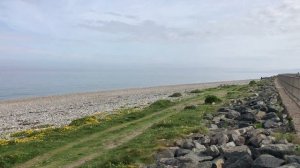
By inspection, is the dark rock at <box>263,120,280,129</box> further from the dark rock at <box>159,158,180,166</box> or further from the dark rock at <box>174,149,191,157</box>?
the dark rock at <box>159,158,180,166</box>

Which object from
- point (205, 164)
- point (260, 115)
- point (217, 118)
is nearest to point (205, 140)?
point (205, 164)

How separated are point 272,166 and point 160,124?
13.1 m

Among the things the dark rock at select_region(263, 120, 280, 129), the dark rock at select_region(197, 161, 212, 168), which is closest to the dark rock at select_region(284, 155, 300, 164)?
the dark rock at select_region(197, 161, 212, 168)

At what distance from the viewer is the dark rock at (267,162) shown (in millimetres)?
11090

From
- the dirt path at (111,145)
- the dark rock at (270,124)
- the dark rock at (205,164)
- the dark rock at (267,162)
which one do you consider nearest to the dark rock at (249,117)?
the dark rock at (270,124)

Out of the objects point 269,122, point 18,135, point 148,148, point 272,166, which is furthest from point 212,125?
point 18,135

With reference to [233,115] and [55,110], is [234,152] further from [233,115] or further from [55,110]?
[55,110]

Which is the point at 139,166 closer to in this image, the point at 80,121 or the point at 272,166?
the point at 272,166

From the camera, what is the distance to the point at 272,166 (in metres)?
11.0

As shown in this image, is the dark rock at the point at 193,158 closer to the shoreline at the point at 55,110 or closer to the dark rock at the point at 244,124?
the dark rock at the point at 244,124

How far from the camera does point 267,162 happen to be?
1123 cm

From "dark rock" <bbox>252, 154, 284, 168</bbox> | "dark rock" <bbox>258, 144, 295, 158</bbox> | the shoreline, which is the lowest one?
the shoreline

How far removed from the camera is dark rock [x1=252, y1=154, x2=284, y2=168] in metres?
11.1

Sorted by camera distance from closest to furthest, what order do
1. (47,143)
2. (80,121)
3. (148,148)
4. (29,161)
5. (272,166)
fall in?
(272,166)
(148,148)
(29,161)
(47,143)
(80,121)
